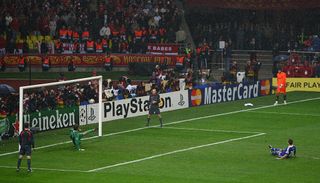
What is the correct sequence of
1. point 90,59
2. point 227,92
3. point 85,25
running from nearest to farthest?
point 227,92 < point 90,59 < point 85,25

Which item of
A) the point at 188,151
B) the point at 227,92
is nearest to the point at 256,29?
the point at 227,92

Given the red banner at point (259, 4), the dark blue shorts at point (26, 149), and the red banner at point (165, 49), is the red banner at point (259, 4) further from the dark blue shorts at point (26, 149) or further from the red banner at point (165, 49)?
the dark blue shorts at point (26, 149)

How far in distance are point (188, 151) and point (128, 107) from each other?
10.4 meters

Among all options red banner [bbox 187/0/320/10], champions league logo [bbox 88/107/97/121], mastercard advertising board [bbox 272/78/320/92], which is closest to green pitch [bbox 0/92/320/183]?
champions league logo [bbox 88/107/97/121]

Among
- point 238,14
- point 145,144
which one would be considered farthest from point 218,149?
point 238,14

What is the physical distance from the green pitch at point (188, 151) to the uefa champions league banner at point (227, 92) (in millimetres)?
1900

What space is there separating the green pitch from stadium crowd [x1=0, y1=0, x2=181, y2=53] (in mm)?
14648

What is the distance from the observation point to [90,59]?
63125mm

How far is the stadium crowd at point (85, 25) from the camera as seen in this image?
62594 millimetres

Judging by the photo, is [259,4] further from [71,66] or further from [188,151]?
[188,151]

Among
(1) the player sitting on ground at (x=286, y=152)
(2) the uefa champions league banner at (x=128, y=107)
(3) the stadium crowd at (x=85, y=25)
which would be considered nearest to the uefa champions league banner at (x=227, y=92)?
(2) the uefa champions league banner at (x=128, y=107)

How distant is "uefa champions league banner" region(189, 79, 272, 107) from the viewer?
5356 centimetres

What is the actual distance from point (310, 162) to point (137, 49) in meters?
31.3

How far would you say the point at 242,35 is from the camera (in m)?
66.2
